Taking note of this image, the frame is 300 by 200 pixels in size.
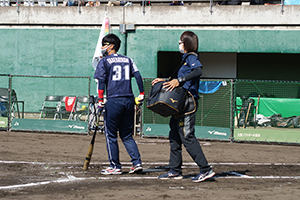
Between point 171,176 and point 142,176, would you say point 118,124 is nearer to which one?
point 142,176

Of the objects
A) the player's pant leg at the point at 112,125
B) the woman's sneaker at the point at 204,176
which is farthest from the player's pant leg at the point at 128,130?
the woman's sneaker at the point at 204,176

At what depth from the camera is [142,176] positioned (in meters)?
6.01

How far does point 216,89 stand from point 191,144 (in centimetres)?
769

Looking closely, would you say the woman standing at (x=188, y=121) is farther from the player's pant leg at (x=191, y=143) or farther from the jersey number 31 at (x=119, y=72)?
the jersey number 31 at (x=119, y=72)

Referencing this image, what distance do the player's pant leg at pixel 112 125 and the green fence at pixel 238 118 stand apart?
20.4ft

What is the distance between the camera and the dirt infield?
4902 mm

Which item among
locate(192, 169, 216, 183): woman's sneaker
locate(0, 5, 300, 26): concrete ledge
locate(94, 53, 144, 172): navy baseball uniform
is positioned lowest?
locate(192, 169, 216, 183): woman's sneaker

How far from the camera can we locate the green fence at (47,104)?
42.8 feet

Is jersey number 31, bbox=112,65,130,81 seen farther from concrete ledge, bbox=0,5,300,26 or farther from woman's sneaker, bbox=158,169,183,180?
concrete ledge, bbox=0,5,300,26

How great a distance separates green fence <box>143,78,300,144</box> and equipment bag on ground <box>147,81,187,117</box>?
21.5ft

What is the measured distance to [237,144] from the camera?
1151 centimetres

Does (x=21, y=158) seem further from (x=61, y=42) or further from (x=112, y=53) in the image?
(x=61, y=42)

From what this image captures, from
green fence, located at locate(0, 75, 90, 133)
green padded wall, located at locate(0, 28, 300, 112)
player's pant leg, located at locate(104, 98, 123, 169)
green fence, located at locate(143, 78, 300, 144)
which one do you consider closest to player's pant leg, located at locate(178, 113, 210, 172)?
player's pant leg, located at locate(104, 98, 123, 169)

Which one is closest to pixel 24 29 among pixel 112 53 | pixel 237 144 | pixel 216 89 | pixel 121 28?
pixel 121 28
